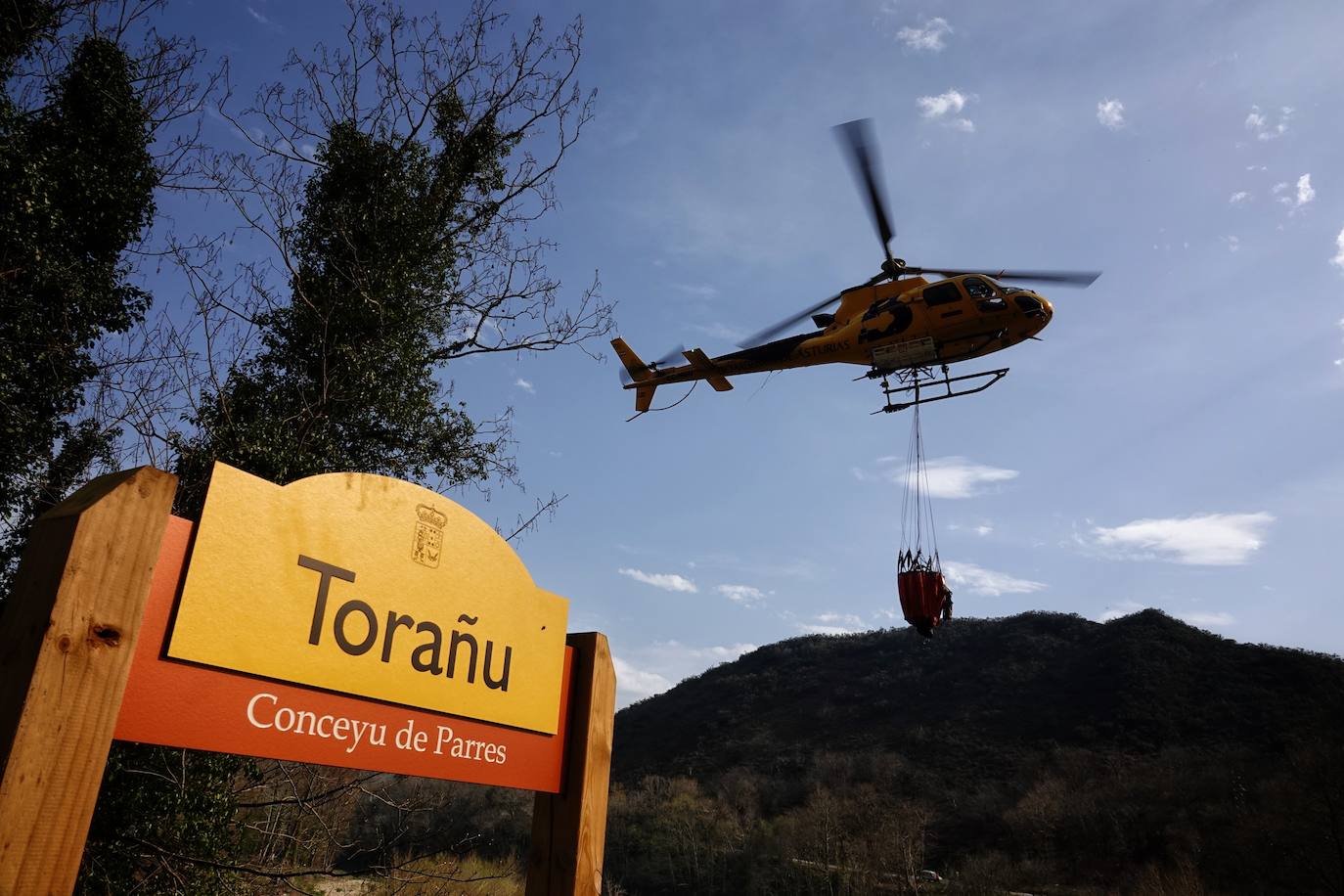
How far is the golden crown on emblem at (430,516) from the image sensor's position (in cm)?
241

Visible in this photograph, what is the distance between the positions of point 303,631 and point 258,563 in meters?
0.22

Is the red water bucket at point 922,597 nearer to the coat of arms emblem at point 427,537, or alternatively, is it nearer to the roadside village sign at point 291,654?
the roadside village sign at point 291,654

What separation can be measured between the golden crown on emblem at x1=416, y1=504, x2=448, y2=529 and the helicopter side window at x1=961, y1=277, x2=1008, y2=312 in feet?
39.5

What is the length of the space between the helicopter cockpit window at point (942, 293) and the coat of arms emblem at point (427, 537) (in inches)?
470

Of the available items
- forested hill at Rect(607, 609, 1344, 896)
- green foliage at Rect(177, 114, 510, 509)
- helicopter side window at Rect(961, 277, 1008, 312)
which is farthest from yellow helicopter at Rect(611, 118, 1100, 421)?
forested hill at Rect(607, 609, 1344, 896)

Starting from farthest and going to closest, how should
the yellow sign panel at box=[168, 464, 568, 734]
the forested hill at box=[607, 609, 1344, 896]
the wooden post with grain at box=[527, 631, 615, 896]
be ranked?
the forested hill at box=[607, 609, 1344, 896]
the wooden post with grain at box=[527, 631, 615, 896]
the yellow sign panel at box=[168, 464, 568, 734]

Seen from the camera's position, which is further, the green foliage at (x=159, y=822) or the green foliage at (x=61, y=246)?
the green foliage at (x=61, y=246)

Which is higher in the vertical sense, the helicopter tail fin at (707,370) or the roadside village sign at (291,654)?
the helicopter tail fin at (707,370)

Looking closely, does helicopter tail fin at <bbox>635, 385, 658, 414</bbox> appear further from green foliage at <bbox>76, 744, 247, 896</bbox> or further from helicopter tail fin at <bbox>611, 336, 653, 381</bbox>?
green foliage at <bbox>76, 744, 247, 896</bbox>

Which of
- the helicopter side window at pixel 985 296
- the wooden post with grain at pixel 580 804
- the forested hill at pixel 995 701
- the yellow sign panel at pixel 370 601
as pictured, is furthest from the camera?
the forested hill at pixel 995 701

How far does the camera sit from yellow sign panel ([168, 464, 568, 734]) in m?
1.91

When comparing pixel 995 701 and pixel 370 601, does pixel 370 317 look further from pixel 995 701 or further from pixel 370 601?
pixel 995 701

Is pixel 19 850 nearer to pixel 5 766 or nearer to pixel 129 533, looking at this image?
pixel 5 766

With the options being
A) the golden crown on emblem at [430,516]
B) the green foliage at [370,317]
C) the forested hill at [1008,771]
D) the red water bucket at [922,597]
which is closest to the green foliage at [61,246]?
the green foliage at [370,317]
